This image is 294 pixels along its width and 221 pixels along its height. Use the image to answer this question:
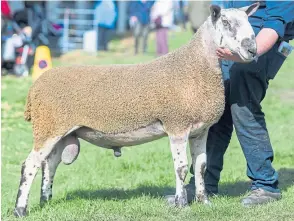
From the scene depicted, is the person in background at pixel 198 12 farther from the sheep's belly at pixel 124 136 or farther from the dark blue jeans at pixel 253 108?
the sheep's belly at pixel 124 136

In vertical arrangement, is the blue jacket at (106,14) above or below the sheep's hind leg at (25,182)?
below

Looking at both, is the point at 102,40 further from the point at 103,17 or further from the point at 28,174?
the point at 28,174

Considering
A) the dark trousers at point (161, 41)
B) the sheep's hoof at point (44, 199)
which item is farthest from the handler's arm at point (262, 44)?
the dark trousers at point (161, 41)

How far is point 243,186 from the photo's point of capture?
7.60m

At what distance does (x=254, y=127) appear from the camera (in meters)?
6.57

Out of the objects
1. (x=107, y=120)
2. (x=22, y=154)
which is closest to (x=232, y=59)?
(x=107, y=120)

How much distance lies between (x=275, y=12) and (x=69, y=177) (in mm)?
3321

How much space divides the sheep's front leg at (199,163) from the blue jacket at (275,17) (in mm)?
1091

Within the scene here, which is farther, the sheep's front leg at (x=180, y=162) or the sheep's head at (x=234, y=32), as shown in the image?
the sheep's front leg at (x=180, y=162)

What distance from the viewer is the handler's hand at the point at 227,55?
5.98 m

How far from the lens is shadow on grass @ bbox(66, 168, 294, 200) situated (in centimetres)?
715

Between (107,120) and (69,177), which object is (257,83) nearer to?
(107,120)

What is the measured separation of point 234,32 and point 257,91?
83 centimetres

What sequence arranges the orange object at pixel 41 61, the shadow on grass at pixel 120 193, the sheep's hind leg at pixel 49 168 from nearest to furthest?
1. the sheep's hind leg at pixel 49 168
2. the shadow on grass at pixel 120 193
3. the orange object at pixel 41 61
